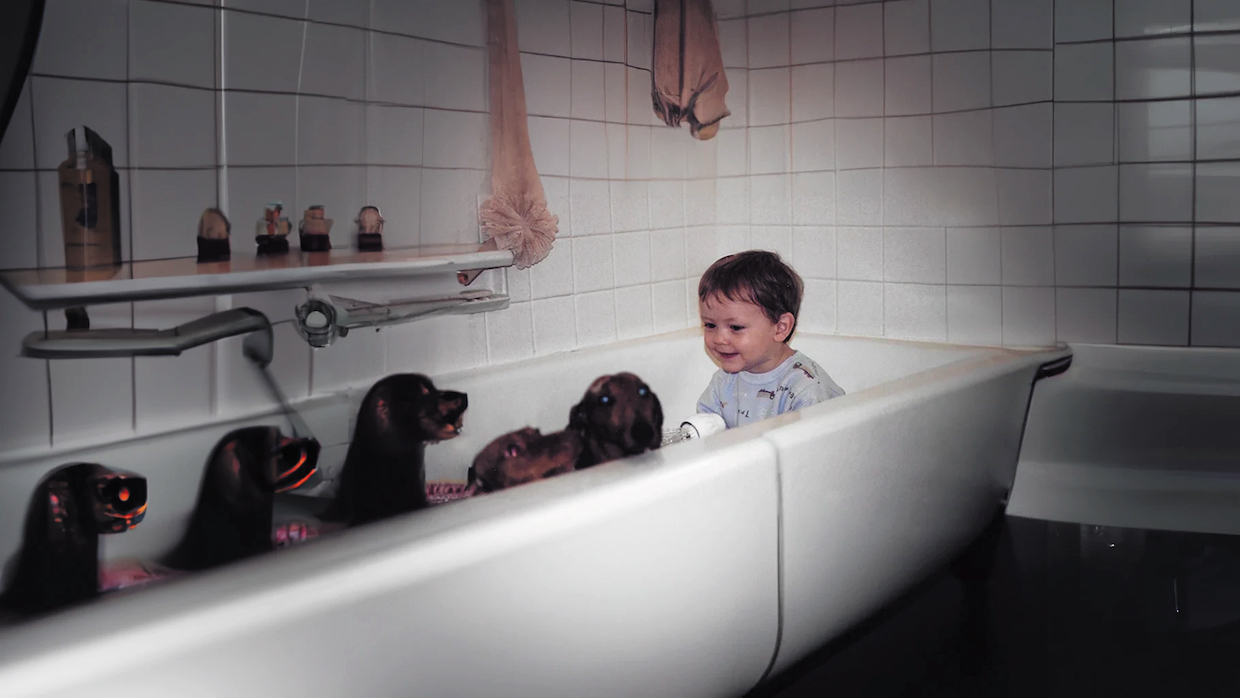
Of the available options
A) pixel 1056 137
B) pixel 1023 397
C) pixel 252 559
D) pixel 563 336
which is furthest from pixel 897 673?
pixel 1056 137

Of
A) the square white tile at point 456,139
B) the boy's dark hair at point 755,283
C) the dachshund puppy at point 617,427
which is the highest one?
the square white tile at point 456,139

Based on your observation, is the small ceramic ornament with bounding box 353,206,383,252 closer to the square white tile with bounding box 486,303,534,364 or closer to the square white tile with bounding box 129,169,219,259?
the square white tile with bounding box 129,169,219,259

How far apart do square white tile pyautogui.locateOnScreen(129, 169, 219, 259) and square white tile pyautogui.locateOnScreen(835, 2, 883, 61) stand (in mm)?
1592

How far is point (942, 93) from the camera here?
221 cm

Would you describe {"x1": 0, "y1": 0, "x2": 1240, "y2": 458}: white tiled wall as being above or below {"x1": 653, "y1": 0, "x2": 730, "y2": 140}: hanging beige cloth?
below

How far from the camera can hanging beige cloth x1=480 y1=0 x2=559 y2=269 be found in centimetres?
172

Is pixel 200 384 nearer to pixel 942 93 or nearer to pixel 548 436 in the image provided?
pixel 548 436

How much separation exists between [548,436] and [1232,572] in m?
1.45

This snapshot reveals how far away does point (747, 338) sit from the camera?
1.79m

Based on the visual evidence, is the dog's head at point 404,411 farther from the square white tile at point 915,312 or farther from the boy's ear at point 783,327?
the square white tile at point 915,312

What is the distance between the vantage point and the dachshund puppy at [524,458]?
48.3 inches

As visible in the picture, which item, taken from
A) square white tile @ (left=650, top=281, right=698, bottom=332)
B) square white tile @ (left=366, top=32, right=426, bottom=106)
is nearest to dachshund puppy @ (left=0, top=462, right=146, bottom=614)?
square white tile @ (left=366, top=32, right=426, bottom=106)

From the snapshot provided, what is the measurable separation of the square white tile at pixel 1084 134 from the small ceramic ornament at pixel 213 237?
1.73 meters

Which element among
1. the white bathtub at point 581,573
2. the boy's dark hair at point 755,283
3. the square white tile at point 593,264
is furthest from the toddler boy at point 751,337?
the square white tile at point 593,264
